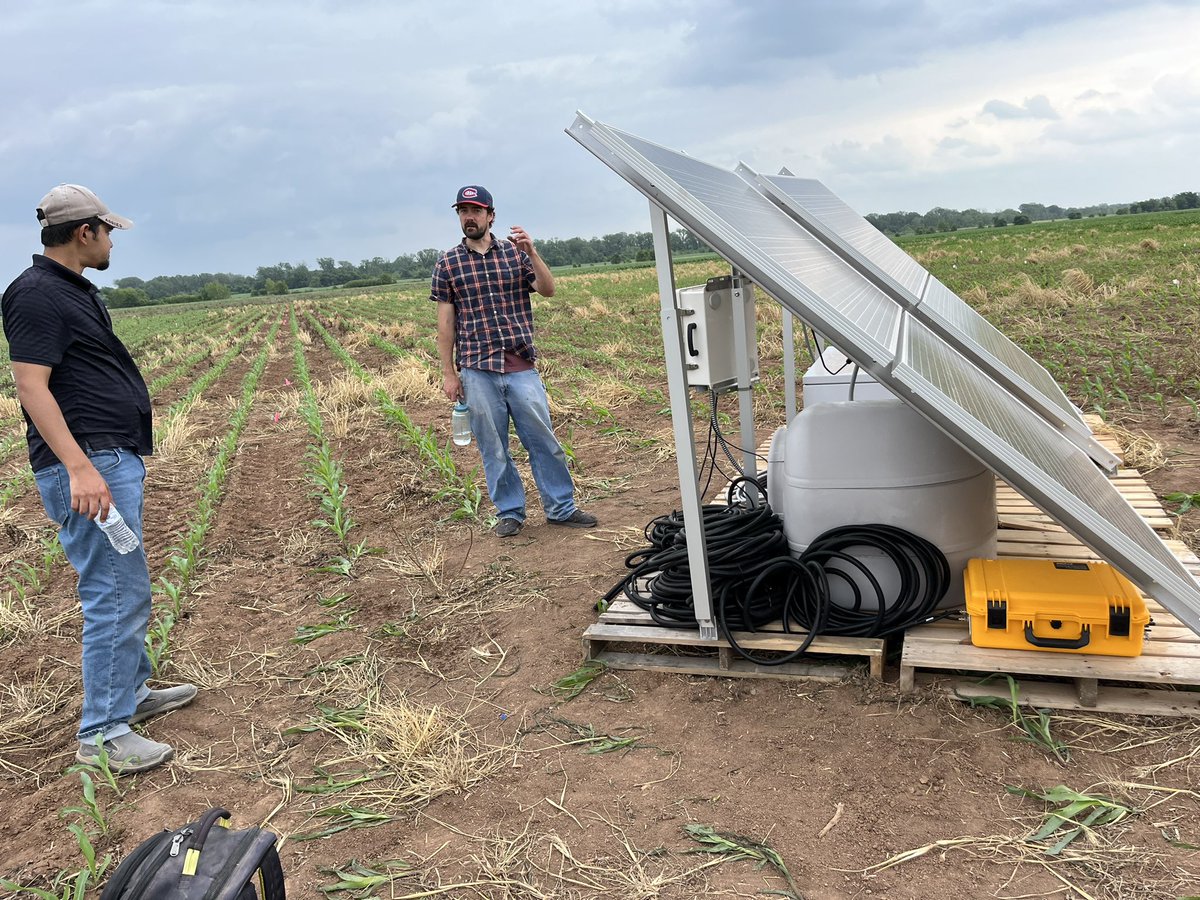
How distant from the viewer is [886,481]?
3355mm

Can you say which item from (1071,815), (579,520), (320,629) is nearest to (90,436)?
(320,629)

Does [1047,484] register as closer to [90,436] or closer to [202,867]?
[202,867]

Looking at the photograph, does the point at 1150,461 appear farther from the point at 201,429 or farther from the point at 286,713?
the point at 201,429

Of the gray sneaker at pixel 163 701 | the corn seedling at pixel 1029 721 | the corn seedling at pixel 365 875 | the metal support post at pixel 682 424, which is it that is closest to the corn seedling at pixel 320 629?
the gray sneaker at pixel 163 701

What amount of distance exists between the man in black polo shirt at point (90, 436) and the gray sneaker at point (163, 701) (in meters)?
0.23

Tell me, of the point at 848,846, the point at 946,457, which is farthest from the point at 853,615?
the point at 848,846

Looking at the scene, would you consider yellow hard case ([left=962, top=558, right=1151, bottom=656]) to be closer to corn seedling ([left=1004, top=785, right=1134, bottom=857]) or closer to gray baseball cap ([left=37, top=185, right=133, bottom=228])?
corn seedling ([left=1004, top=785, right=1134, bottom=857])

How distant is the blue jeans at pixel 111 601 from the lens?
3143mm

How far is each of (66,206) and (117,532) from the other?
1.23 metres

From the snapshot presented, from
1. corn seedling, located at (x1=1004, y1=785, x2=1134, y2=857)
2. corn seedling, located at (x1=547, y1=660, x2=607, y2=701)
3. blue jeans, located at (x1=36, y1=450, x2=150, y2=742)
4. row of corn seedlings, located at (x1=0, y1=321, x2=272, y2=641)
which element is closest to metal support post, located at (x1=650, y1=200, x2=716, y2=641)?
corn seedling, located at (x1=547, y1=660, x2=607, y2=701)

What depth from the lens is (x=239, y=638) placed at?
4.43 meters

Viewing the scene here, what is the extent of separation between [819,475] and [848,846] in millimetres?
1478

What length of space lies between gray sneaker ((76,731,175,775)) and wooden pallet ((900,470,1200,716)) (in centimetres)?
291

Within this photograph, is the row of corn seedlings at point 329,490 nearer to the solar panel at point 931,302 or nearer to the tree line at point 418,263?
the solar panel at point 931,302
